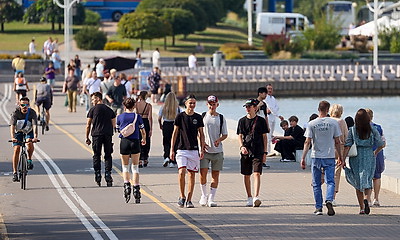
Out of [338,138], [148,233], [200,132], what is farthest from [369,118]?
[148,233]

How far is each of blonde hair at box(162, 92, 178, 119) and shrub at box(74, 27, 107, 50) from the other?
50296 mm

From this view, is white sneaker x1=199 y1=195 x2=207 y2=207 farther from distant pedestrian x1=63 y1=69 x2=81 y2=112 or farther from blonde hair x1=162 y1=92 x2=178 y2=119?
distant pedestrian x1=63 y1=69 x2=81 y2=112

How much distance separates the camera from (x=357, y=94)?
59.8 meters

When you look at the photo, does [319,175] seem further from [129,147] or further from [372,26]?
[372,26]

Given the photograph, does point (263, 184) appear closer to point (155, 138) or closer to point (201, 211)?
point (201, 211)

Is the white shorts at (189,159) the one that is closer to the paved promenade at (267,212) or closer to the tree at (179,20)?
the paved promenade at (267,212)

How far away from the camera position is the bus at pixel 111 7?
92125mm

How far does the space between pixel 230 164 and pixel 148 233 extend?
8.64 metres

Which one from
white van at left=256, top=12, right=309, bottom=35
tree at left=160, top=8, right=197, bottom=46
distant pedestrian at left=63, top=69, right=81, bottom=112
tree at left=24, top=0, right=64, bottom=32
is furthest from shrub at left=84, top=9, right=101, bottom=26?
distant pedestrian at left=63, top=69, right=81, bottom=112

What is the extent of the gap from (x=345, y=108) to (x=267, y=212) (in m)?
36.2

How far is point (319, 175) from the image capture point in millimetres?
15188

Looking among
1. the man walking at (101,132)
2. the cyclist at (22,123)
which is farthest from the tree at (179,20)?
the man walking at (101,132)

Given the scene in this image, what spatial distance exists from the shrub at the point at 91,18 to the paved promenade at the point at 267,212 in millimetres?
65153

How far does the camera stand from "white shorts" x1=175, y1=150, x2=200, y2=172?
16016mm
